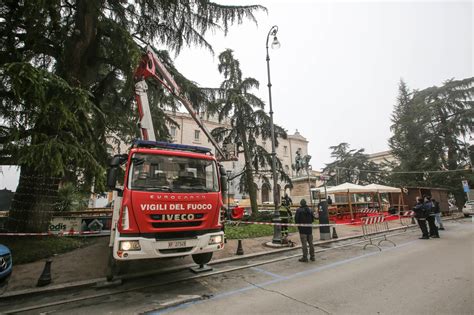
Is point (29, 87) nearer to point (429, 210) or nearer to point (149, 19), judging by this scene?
point (149, 19)

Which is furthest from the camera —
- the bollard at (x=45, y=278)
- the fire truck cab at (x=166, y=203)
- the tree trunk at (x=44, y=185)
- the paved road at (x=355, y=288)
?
the tree trunk at (x=44, y=185)

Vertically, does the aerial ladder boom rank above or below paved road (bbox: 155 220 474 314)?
above

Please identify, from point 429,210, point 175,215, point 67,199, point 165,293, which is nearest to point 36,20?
point 175,215

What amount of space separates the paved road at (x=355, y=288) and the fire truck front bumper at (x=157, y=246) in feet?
3.06

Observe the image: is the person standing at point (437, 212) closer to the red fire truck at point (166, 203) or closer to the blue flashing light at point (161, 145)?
the red fire truck at point (166, 203)

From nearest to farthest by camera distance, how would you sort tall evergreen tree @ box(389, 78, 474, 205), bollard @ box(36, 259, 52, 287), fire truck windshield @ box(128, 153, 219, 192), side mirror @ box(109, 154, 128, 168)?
fire truck windshield @ box(128, 153, 219, 192), side mirror @ box(109, 154, 128, 168), bollard @ box(36, 259, 52, 287), tall evergreen tree @ box(389, 78, 474, 205)

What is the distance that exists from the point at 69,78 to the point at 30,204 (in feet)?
14.2

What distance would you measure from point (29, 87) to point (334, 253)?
31.6 feet

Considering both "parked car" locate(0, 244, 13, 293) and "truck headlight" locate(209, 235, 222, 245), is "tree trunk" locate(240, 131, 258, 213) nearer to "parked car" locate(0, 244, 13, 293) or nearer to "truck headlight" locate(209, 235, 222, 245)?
"truck headlight" locate(209, 235, 222, 245)

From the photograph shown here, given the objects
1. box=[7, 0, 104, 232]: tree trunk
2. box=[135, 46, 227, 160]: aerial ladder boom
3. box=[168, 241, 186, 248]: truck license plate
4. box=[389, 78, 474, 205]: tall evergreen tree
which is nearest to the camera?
box=[168, 241, 186, 248]: truck license plate

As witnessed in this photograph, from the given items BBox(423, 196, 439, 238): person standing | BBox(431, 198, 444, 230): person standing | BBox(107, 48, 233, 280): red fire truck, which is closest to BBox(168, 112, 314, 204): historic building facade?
BBox(431, 198, 444, 230): person standing

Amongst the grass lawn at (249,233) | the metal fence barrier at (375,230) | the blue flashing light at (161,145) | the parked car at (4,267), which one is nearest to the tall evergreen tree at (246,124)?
the grass lawn at (249,233)

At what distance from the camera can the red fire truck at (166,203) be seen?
4289mm

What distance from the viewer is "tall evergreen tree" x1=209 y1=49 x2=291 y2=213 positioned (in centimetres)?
1575
